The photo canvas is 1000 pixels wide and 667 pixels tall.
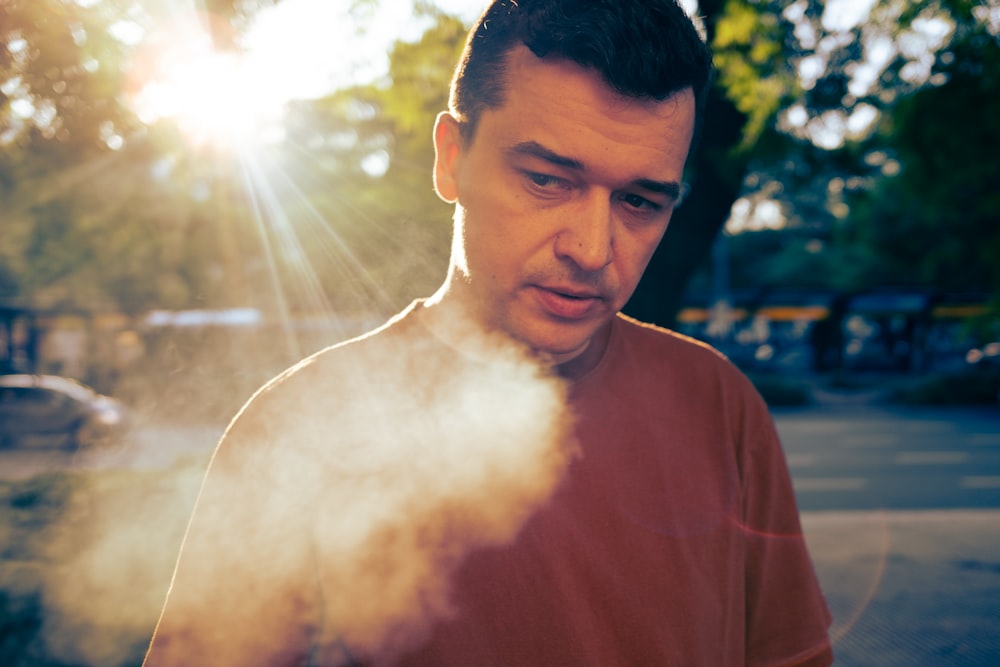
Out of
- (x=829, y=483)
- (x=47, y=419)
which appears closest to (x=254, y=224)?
(x=47, y=419)

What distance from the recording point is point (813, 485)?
11.2m

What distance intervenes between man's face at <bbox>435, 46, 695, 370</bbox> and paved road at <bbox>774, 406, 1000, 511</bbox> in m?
9.57

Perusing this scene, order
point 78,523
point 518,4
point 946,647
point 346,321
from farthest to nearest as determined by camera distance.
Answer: point 346,321
point 946,647
point 78,523
point 518,4

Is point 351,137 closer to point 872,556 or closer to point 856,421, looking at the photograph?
point 856,421

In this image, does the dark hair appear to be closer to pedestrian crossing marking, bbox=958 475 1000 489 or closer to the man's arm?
the man's arm

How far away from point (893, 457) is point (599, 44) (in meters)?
14.5

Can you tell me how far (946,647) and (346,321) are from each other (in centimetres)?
1400

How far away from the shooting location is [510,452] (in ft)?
4.35

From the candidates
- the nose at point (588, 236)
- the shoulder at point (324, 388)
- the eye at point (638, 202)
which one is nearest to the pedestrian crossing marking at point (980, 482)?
the eye at point (638, 202)

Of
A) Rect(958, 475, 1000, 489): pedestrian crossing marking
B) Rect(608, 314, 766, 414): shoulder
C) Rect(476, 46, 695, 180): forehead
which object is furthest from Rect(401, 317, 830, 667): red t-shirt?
Rect(958, 475, 1000, 489): pedestrian crossing marking

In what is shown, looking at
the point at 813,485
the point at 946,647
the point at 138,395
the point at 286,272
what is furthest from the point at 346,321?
the point at 946,647

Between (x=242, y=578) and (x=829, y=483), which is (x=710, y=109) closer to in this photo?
(x=242, y=578)

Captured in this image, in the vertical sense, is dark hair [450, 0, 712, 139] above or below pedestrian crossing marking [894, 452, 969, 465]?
above

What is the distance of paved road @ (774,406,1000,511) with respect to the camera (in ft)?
33.6
